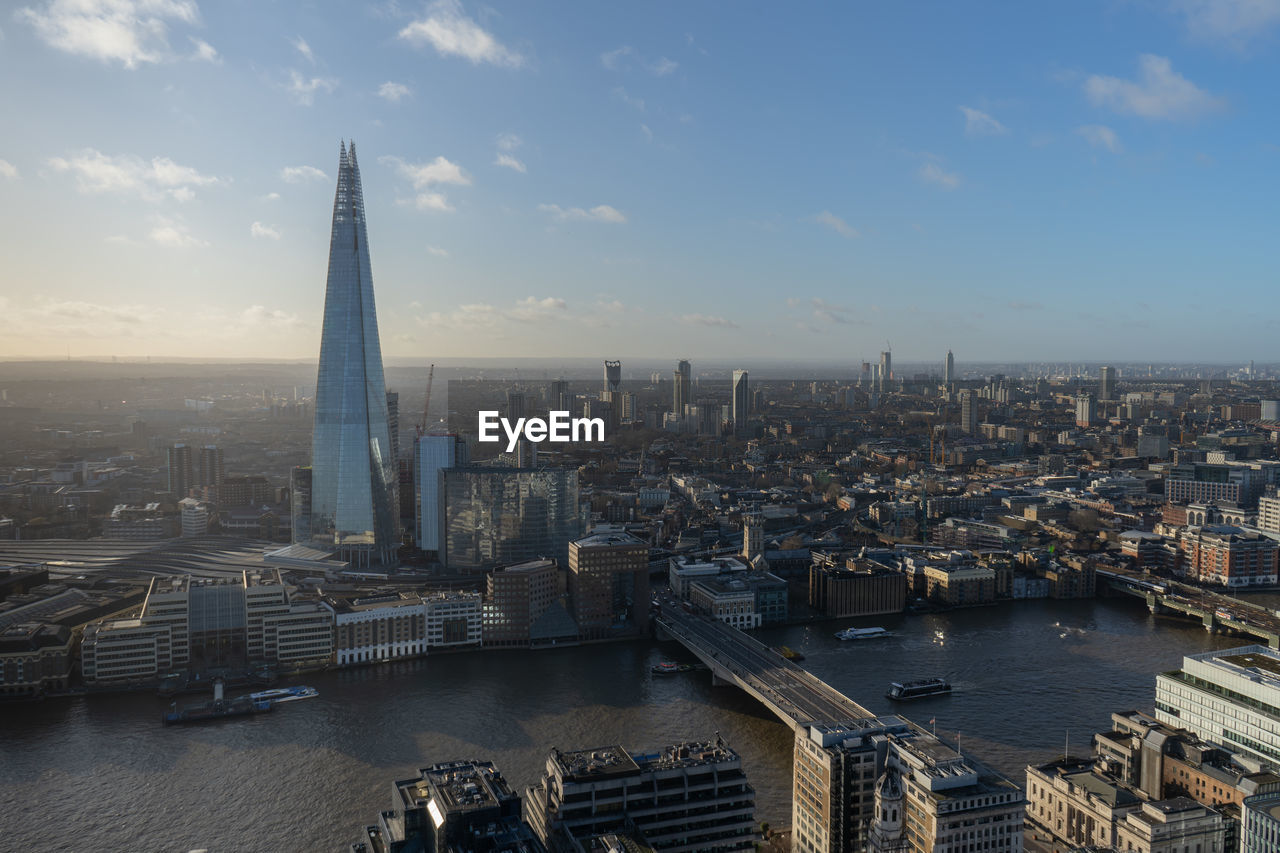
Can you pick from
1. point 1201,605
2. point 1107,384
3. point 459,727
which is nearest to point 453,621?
point 459,727

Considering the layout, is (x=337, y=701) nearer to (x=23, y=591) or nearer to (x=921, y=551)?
(x=23, y=591)

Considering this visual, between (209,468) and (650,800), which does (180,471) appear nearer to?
(209,468)

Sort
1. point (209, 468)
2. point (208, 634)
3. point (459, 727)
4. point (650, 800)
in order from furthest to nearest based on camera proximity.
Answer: point (209, 468) → point (208, 634) → point (459, 727) → point (650, 800)

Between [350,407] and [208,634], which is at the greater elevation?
[350,407]

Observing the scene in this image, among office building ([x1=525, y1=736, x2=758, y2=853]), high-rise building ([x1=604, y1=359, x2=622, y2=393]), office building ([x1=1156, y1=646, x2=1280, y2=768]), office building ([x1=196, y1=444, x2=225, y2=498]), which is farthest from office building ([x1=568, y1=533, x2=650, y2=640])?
high-rise building ([x1=604, y1=359, x2=622, y2=393])

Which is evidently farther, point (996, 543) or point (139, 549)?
point (996, 543)

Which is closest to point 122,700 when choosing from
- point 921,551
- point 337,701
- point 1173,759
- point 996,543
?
point 337,701

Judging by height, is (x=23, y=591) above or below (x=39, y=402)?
below

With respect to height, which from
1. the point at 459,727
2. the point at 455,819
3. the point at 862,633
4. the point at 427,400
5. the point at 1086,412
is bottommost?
the point at 862,633
